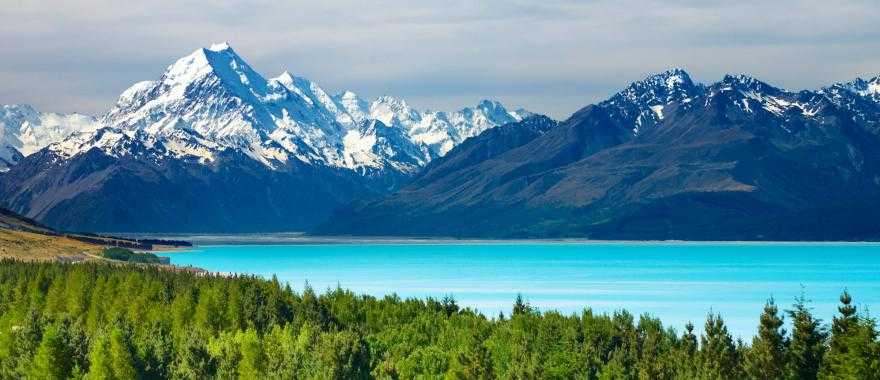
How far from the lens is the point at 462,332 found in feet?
→ 427

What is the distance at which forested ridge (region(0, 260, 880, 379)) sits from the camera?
101 metres

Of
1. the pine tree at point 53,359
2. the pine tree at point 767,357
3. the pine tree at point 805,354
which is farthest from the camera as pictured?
the pine tree at point 53,359

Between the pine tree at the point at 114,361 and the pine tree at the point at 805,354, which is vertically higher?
the pine tree at the point at 805,354

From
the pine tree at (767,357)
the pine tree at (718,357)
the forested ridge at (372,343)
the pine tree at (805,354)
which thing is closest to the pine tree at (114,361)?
the forested ridge at (372,343)

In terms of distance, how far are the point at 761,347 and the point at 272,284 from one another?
3360 inches

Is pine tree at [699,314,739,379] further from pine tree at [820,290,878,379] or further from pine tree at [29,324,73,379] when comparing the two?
pine tree at [29,324,73,379]

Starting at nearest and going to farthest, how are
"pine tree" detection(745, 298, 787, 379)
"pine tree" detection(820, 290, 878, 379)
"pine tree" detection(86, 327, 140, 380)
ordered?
"pine tree" detection(820, 290, 878, 379)
"pine tree" detection(745, 298, 787, 379)
"pine tree" detection(86, 327, 140, 380)

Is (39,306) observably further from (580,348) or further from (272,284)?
(580,348)

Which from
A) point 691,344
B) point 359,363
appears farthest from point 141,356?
point 691,344

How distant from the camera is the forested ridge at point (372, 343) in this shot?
101 metres

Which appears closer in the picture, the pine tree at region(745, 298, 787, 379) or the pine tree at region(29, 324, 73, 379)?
the pine tree at region(745, 298, 787, 379)

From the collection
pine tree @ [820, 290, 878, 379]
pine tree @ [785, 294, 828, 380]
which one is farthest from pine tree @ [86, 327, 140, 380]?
pine tree @ [820, 290, 878, 379]

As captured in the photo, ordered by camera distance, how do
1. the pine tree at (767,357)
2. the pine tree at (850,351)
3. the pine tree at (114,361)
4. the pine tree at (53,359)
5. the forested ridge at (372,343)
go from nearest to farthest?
the pine tree at (850,351), the pine tree at (767,357), the forested ridge at (372,343), the pine tree at (114,361), the pine tree at (53,359)

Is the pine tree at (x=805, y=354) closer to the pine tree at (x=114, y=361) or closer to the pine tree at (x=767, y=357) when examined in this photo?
the pine tree at (x=767, y=357)
